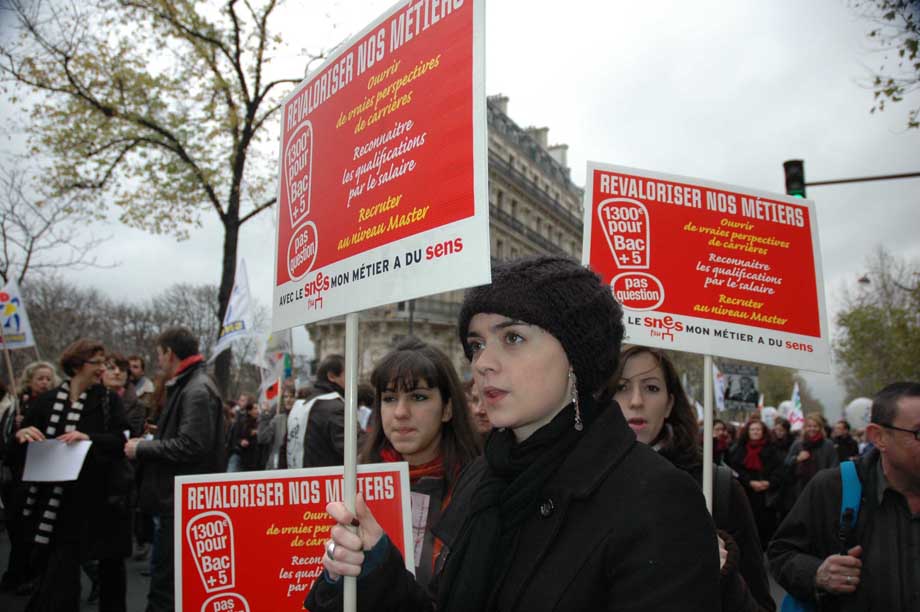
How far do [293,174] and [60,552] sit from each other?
12.4 feet

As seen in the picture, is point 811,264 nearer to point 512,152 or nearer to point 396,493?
point 396,493

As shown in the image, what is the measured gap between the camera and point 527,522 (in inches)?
67.2

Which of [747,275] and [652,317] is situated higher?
[747,275]

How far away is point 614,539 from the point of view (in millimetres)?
1504

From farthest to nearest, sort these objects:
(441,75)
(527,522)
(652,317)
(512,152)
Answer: (512,152), (652,317), (441,75), (527,522)

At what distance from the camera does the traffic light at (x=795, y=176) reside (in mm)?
8656

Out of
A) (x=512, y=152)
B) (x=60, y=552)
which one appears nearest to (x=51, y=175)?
(x=60, y=552)

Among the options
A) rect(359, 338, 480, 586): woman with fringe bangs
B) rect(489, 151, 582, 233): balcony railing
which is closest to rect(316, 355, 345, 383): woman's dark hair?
rect(359, 338, 480, 586): woman with fringe bangs

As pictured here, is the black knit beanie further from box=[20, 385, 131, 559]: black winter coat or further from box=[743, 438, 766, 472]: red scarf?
box=[743, 438, 766, 472]: red scarf

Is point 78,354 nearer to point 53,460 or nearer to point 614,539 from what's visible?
point 53,460

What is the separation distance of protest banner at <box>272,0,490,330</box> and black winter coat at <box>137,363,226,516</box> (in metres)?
2.86

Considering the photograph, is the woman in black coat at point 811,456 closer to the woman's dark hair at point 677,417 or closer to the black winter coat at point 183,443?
the woman's dark hair at point 677,417

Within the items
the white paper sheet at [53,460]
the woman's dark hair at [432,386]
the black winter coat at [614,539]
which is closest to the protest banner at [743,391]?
the woman's dark hair at [432,386]

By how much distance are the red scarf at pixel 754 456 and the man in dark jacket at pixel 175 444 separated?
8306 millimetres
